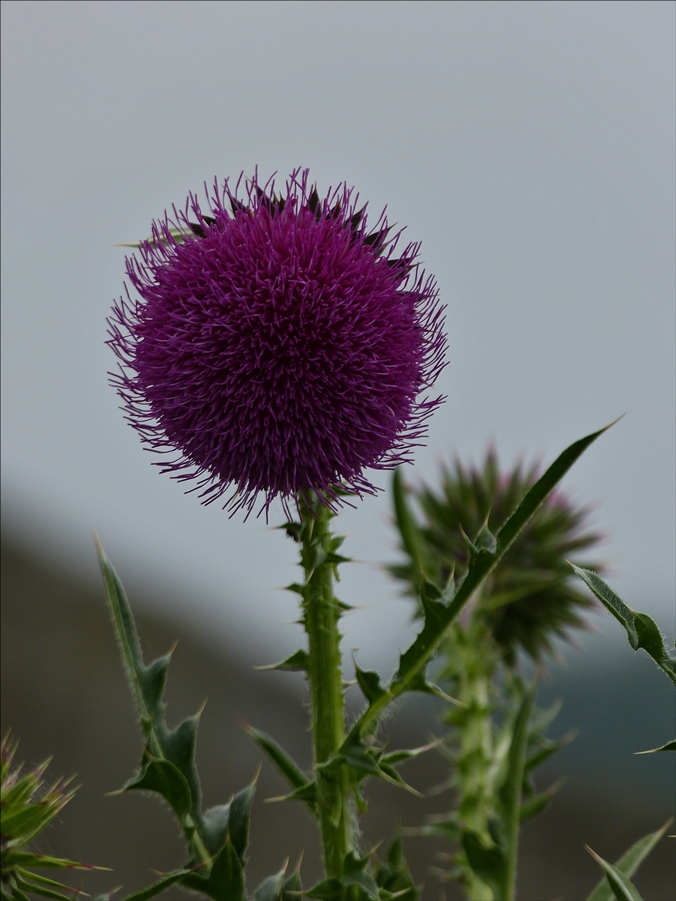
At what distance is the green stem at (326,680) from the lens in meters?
1.34

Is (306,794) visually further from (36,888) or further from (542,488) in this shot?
(542,488)

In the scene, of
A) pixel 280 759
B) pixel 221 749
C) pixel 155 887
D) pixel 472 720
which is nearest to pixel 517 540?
pixel 472 720

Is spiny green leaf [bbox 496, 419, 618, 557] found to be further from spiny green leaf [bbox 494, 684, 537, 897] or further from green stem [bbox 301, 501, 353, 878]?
spiny green leaf [bbox 494, 684, 537, 897]

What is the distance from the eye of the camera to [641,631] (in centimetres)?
124

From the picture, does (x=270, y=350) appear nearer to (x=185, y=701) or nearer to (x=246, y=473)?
(x=246, y=473)

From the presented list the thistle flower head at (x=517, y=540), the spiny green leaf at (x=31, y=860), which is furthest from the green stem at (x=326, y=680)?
the thistle flower head at (x=517, y=540)

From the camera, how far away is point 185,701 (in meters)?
6.20

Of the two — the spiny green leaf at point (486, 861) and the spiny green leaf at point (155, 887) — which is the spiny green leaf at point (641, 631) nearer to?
the spiny green leaf at point (486, 861)

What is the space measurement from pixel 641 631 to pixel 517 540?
183cm

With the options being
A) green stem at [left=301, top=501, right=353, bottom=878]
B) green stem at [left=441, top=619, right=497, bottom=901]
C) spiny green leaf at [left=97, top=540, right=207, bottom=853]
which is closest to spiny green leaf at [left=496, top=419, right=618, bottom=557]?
green stem at [left=301, top=501, right=353, bottom=878]

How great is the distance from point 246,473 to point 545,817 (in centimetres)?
494

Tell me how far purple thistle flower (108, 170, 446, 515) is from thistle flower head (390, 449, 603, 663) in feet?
5.21

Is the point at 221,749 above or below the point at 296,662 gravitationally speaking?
below

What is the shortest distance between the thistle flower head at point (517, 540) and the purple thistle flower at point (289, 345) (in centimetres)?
159
